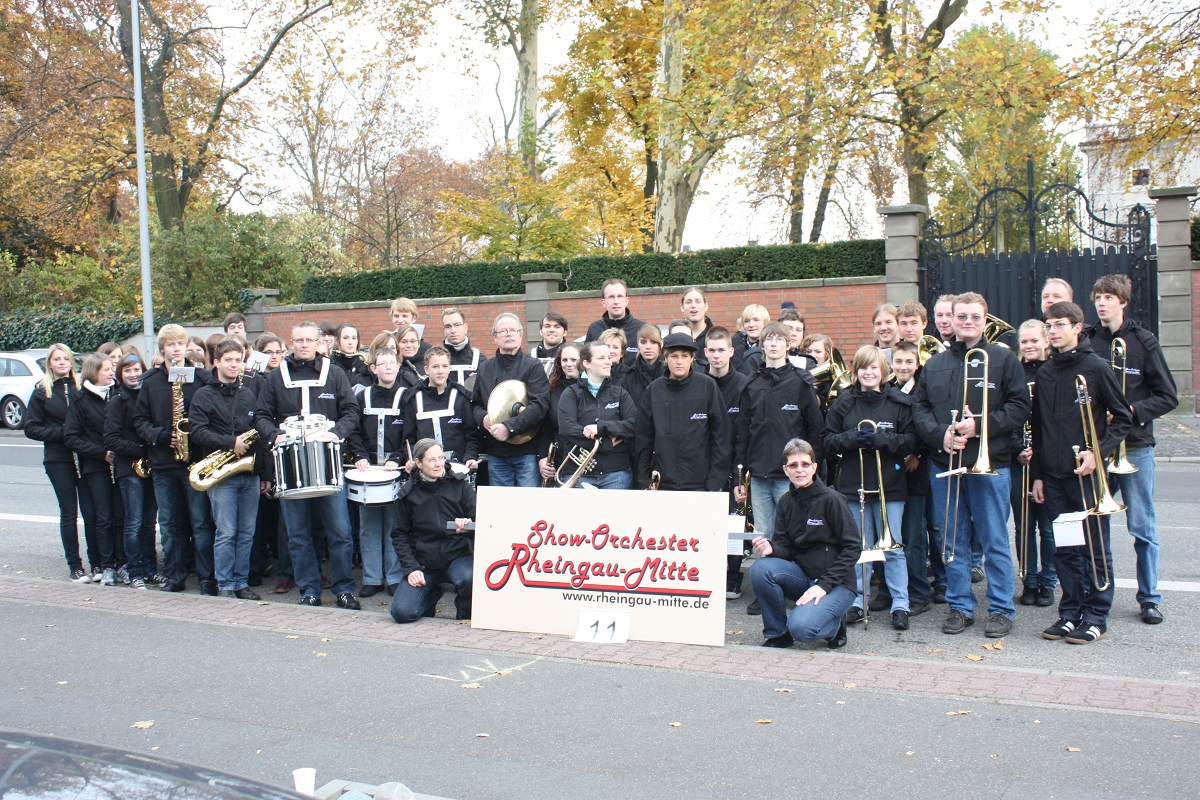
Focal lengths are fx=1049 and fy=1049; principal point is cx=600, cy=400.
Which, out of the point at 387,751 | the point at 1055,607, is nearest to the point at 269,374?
the point at 387,751

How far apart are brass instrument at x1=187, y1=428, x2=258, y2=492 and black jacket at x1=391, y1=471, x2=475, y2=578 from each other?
4.48ft

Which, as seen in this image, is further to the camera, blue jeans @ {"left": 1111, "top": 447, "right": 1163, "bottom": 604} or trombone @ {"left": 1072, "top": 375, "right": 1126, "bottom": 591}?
blue jeans @ {"left": 1111, "top": 447, "right": 1163, "bottom": 604}

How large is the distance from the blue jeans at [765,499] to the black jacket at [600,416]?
1003 mm

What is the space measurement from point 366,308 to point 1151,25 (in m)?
16.3

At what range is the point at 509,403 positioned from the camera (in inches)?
328

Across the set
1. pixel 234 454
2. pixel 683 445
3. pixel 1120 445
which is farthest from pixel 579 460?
pixel 1120 445

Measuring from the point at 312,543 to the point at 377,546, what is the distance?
1.72ft

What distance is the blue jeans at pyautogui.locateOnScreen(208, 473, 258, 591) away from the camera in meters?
8.21

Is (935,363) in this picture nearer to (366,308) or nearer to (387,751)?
(387,751)

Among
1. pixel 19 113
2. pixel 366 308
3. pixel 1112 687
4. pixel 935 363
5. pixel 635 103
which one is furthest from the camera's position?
pixel 635 103

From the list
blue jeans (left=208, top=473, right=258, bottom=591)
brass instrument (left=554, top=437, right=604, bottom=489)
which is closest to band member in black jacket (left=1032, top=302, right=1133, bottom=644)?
brass instrument (left=554, top=437, right=604, bottom=489)

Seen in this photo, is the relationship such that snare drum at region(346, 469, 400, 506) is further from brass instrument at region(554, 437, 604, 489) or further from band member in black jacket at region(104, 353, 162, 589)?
band member in black jacket at region(104, 353, 162, 589)

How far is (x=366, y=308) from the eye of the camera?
2300 centimetres

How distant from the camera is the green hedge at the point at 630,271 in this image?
18656mm
